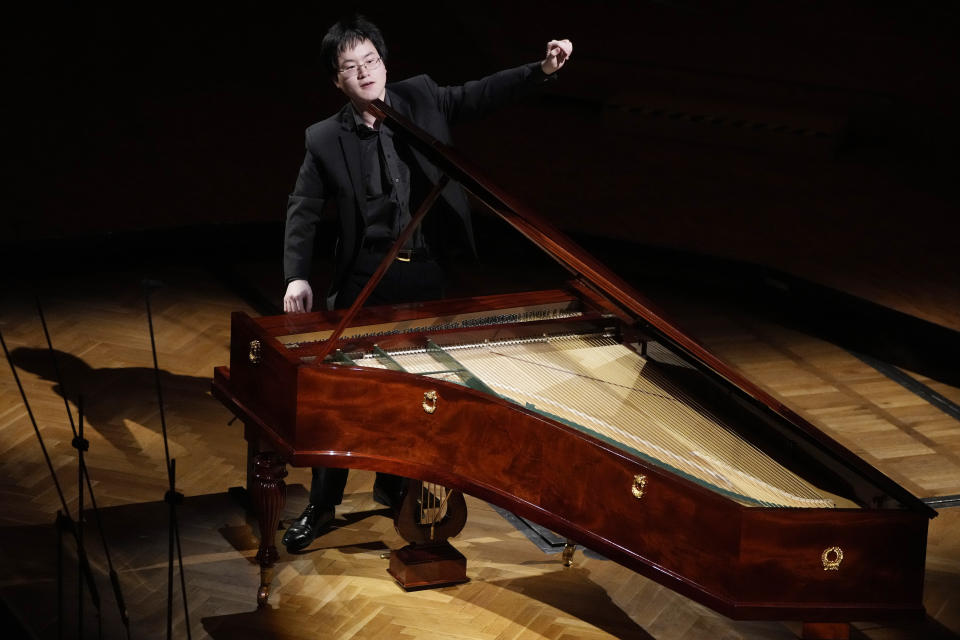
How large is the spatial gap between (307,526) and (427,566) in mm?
395

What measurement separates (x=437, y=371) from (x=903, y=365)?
2736 millimetres

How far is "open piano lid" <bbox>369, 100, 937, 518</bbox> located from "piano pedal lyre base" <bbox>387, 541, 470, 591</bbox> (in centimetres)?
96

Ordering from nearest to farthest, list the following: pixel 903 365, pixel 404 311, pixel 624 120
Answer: pixel 404 311 → pixel 903 365 → pixel 624 120

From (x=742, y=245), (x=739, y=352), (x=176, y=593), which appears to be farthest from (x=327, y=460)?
(x=742, y=245)

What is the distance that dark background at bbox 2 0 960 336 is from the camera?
20.1 ft

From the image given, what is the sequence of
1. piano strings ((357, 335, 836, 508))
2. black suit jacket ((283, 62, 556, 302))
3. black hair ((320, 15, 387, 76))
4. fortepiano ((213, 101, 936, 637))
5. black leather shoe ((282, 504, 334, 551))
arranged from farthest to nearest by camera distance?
black leather shoe ((282, 504, 334, 551)) → black suit jacket ((283, 62, 556, 302)) → black hair ((320, 15, 387, 76)) → piano strings ((357, 335, 836, 508)) → fortepiano ((213, 101, 936, 637))

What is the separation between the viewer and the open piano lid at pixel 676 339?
2725 millimetres

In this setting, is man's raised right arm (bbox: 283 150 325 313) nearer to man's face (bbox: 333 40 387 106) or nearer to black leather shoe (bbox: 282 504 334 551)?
man's face (bbox: 333 40 387 106)

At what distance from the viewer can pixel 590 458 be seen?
2873 mm

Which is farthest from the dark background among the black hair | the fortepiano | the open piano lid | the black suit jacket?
the open piano lid

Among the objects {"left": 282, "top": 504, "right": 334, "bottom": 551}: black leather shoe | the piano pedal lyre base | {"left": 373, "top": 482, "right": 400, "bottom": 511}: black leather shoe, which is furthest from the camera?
{"left": 373, "top": 482, "right": 400, "bottom": 511}: black leather shoe

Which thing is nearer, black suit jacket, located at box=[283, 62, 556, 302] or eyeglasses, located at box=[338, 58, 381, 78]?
eyeglasses, located at box=[338, 58, 381, 78]

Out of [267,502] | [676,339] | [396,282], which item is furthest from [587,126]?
[676,339]

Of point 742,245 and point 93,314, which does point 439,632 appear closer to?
point 93,314
